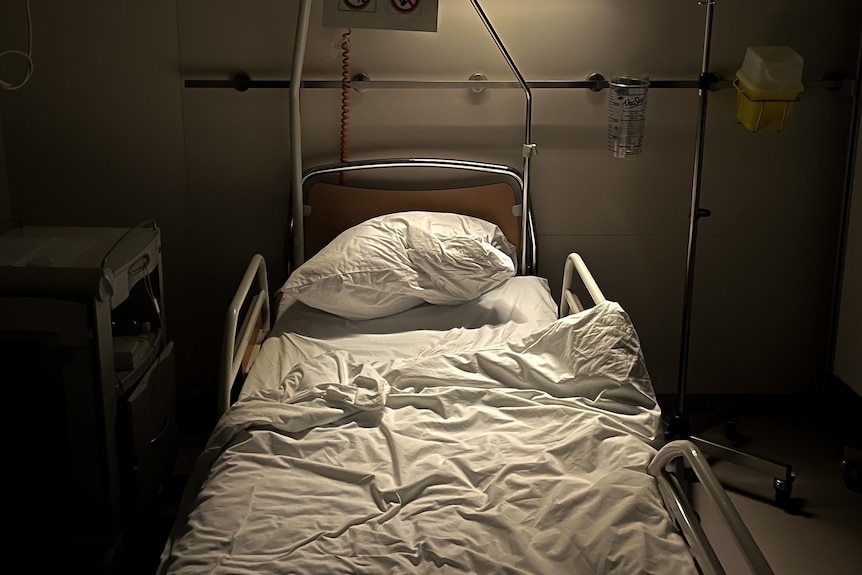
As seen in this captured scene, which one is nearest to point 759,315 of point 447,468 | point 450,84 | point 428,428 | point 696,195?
point 696,195

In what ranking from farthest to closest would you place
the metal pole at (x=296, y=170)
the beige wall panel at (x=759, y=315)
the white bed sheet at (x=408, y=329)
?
the beige wall panel at (x=759, y=315)
the metal pole at (x=296, y=170)
the white bed sheet at (x=408, y=329)

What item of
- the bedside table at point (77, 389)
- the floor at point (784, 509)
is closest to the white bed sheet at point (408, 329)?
the bedside table at point (77, 389)

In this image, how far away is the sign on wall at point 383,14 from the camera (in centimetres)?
268

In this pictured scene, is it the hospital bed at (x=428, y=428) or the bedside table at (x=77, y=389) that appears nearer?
the hospital bed at (x=428, y=428)

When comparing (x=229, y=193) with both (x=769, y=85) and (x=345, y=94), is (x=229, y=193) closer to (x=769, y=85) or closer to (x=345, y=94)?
(x=345, y=94)

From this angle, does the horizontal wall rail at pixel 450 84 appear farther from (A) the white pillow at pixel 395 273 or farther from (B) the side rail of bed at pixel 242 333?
(B) the side rail of bed at pixel 242 333

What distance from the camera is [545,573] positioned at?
162 centimetres

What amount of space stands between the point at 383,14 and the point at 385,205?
0.69 metres

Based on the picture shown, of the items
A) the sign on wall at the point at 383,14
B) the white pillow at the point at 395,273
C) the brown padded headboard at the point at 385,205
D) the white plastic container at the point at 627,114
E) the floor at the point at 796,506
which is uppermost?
the sign on wall at the point at 383,14

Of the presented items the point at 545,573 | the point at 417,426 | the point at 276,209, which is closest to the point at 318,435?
the point at 417,426

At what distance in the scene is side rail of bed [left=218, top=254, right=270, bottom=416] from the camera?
7.33ft

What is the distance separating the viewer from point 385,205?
10.4ft

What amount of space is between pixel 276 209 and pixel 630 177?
123cm

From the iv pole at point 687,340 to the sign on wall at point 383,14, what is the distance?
79 cm
